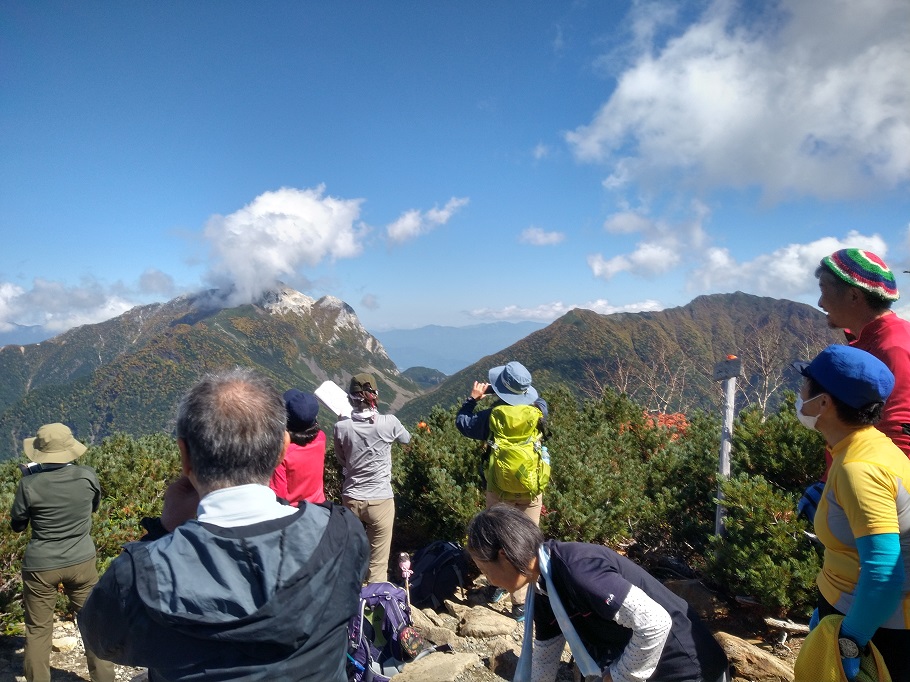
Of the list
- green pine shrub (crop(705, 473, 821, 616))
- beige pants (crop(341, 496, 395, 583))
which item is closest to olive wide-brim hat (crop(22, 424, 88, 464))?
beige pants (crop(341, 496, 395, 583))

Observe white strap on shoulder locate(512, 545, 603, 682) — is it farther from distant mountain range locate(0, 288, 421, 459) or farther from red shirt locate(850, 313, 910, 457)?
distant mountain range locate(0, 288, 421, 459)

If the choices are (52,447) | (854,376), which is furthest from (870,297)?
(52,447)

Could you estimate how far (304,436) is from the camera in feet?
13.1

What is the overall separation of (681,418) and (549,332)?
82.1 metres

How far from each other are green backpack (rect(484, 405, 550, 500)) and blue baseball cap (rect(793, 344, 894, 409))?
2607 mm

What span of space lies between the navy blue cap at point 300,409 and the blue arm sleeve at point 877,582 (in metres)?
3.04

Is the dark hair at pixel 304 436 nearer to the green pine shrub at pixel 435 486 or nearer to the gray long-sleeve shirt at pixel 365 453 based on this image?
the gray long-sleeve shirt at pixel 365 453

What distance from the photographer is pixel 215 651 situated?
1391 millimetres

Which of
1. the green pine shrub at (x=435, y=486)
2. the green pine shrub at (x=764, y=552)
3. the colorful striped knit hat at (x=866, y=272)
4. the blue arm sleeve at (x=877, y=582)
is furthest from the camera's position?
the green pine shrub at (x=435, y=486)

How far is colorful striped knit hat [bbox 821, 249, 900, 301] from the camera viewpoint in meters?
2.47

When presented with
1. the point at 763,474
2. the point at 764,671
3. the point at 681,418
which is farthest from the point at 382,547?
the point at 681,418

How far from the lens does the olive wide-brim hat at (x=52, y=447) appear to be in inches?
150

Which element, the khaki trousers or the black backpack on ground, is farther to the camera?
the black backpack on ground

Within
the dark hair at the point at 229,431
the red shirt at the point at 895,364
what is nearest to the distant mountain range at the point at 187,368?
the dark hair at the point at 229,431
